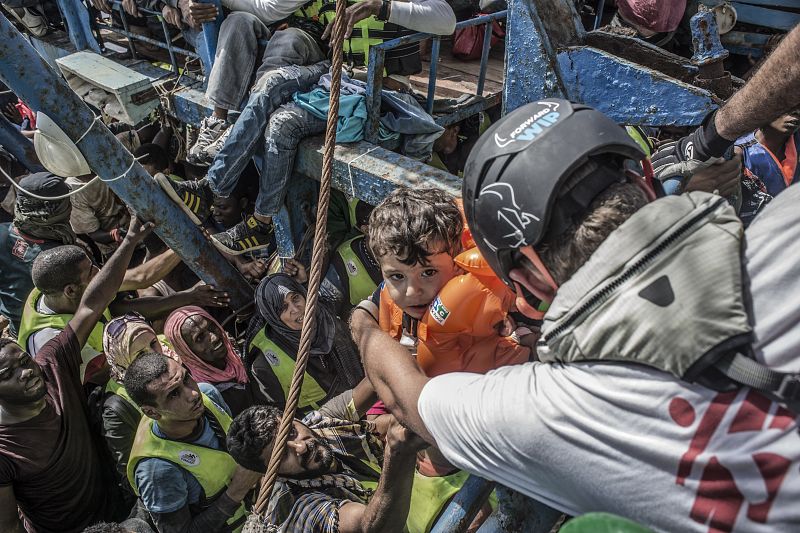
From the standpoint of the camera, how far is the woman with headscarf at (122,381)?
128 inches

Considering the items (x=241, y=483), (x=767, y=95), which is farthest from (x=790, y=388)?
(x=241, y=483)

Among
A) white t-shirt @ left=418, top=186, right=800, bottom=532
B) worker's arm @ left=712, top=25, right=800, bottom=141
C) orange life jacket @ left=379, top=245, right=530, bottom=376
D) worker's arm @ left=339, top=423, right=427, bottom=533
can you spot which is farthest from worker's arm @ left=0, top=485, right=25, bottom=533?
worker's arm @ left=712, top=25, right=800, bottom=141

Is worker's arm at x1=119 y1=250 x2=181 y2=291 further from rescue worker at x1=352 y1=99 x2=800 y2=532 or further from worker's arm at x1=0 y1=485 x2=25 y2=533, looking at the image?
rescue worker at x1=352 y1=99 x2=800 y2=532

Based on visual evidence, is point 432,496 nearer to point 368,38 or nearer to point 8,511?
point 8,511

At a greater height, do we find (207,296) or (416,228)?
(416,228)

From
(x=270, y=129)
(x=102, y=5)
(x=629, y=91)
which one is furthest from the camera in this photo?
(x=102, y=5)

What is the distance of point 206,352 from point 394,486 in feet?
7.55

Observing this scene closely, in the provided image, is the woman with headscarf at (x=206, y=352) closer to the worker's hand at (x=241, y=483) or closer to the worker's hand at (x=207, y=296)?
A: the worker's hand at (x=207, y=296)

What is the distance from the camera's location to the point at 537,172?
1.20 m

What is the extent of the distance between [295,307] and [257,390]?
67 cm

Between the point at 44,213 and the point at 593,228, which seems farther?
the point at 44,213

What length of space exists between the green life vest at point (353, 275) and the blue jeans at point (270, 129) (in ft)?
2.30

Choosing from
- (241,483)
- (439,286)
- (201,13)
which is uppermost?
(201,13)

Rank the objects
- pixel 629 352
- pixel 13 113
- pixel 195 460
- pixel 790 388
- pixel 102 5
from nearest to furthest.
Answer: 1. pixel 790 388
2. pixel 629 352
3. pixel 195 460
4. pixel 102 5
5. pixel 13 113
